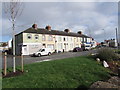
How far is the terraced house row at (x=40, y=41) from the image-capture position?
37894 millimetres

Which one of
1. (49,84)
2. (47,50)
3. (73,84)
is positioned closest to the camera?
(49,84)

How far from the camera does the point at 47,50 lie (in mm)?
31969

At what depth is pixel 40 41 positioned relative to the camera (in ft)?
135

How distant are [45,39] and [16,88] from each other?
36339mm

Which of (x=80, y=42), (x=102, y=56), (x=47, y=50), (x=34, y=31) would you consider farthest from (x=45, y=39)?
(x=102, y=56)

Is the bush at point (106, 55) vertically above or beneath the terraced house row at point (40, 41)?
beneath

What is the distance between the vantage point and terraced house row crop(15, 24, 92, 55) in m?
37.9

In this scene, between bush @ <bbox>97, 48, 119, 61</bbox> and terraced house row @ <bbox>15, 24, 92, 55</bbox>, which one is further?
terraced house row @ <bbox>15, 24, 92, 55</bbox>

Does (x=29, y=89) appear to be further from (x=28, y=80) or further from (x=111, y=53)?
(x=111, y=53)

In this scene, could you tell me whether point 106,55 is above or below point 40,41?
below

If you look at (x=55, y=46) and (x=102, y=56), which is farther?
(x=55, y=46)

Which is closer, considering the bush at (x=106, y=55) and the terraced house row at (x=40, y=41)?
the bush at (x=106, y=55)

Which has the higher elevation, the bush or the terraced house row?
the terraced house row

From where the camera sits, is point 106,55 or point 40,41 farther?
point 40,41
